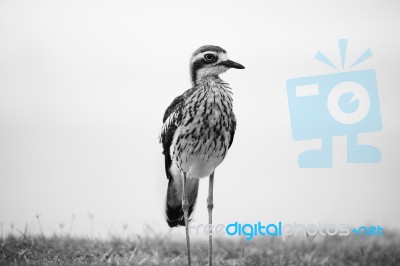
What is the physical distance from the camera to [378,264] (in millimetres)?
6266

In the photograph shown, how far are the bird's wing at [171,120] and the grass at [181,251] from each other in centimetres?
135

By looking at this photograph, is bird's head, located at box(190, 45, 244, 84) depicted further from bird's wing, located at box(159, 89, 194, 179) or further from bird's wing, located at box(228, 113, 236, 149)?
bird's wing, located at box(228, 113, 236, 149)

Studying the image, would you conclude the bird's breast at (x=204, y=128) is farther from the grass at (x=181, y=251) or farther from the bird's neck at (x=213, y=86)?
the grass at (x=181, y=251)

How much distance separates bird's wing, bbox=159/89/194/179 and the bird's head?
1.04 ft

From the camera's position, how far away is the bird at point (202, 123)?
5977 millimetres

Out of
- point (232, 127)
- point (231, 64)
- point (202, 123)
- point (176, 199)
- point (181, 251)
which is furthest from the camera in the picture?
point (176, 199)

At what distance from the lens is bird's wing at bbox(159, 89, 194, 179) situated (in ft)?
20.2

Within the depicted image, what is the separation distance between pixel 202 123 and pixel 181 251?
1913 mm

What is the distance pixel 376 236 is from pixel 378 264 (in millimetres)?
1581

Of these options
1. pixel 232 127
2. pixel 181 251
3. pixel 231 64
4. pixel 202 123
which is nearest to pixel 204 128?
pixel 202 123

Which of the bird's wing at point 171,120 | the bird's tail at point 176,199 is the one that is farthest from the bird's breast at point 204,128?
the bird's tail at point 176,199

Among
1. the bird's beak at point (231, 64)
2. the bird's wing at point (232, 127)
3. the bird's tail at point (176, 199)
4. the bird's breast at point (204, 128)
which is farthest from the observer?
the bird's tail at point (176, 199)

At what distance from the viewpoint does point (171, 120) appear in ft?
20.4

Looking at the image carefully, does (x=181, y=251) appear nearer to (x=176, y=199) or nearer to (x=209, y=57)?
(x=176, y=199)
